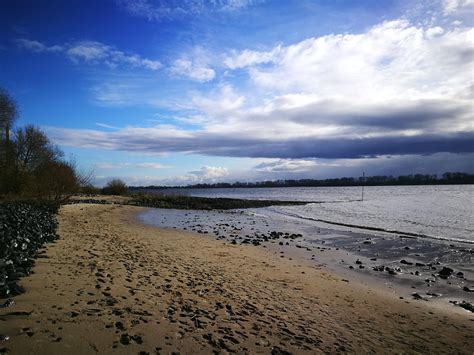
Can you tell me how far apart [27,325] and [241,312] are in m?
3.78

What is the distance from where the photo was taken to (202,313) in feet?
19.7

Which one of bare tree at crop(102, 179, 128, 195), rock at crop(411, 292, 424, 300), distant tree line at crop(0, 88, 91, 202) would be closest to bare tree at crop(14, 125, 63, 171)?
distant tree line at crop(0, 88, 91, 202)

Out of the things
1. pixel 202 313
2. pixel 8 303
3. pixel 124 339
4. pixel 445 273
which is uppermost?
pixel 8 303

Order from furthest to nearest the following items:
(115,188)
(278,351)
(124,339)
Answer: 1. (115,188)
2. (278,351)
3. (124,339)

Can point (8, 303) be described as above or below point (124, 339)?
above

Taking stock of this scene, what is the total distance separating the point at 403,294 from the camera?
9.12 m

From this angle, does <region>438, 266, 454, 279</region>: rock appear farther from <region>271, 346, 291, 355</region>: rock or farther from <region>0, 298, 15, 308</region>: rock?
<region>0, 298, 15, 308</region>: rock

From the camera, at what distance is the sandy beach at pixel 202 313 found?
459cm

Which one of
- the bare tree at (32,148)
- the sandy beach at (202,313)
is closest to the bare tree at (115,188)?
the bare tree at (32,148)

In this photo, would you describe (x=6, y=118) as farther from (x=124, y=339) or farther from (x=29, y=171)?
(x=124, y=339)

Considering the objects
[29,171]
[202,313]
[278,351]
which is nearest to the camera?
[278,351]

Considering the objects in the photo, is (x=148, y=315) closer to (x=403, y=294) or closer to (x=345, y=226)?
(x=403, y=294)

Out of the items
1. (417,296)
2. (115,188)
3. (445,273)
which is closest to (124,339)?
(417,296)

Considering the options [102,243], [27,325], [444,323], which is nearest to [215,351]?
[27,325]
